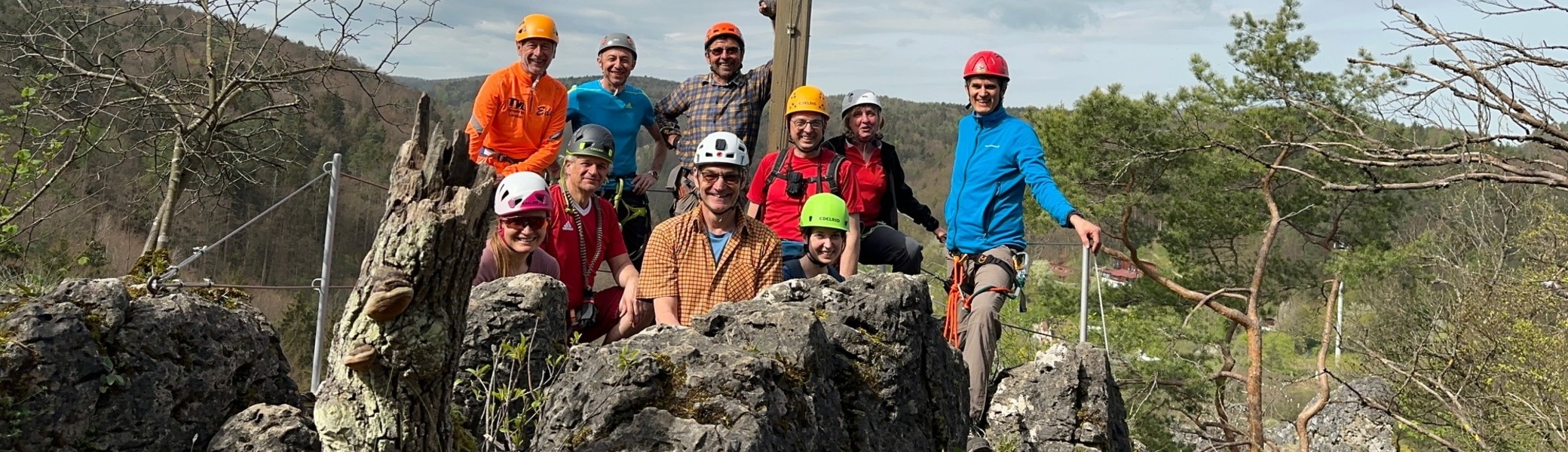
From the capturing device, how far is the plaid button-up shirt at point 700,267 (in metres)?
4.68

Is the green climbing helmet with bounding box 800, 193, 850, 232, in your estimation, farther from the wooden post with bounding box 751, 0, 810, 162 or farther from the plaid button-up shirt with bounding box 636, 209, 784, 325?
the wooden post with bounding box 751, 0, 810, 162

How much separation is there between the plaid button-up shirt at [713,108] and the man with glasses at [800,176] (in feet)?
1.73

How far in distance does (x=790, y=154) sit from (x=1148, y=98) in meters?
20.4

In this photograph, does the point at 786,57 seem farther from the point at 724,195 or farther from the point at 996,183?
the point at 724,195

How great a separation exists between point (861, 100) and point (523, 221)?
92.7 inches

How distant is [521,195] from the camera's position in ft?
14.4

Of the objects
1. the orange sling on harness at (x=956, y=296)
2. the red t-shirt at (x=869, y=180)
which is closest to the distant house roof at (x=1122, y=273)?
the red t-shirt at (x=869, y=180)

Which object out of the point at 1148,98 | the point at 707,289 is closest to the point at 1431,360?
the point at 1148,98

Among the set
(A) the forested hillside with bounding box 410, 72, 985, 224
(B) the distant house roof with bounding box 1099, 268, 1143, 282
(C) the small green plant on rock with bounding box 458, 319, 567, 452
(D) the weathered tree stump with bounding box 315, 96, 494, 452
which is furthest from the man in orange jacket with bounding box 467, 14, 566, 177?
(A) the forested hillside with bounding box 410, 72, 985, 224

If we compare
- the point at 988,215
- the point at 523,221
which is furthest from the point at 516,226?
the point at 988,215

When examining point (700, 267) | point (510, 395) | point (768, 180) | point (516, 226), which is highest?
point (768, 180)

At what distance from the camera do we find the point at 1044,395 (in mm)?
5543

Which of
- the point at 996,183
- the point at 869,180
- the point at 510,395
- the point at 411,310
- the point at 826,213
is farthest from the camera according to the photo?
the point at 869,180

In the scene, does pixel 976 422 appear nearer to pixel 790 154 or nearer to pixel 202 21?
pixel 790 154
